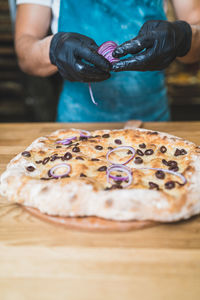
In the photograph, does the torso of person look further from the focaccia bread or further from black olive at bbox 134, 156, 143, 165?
black olive at bbox 134, 156, 143, 165

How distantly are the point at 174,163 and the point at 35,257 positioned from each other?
0.93 meters

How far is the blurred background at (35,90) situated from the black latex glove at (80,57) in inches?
114

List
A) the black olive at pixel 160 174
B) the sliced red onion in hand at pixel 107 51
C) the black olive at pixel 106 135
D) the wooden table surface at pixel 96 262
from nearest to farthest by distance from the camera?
1. the wooden table surface at pixel 96 262
2. the black olive at pixel 160 174
3. the sliced red onion in hand at pixel 107 51
4. the black olive at pixel 106 135

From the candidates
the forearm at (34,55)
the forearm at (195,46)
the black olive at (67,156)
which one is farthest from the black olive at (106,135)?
the forearm at (195,46)

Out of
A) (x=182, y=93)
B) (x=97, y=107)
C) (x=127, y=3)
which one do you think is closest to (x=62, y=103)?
(x=97, y=107)

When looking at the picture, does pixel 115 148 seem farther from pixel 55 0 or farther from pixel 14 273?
pixel 55 0

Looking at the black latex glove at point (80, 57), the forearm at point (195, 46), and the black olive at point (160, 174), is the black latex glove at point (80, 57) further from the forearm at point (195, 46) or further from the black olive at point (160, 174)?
the forearm at point (195, 46)

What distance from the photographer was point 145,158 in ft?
6.13

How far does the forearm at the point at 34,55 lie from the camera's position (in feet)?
7.93

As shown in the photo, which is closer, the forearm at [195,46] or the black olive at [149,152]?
the black olive at [149,152]

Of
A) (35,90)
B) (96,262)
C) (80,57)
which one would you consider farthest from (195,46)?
(35,90)

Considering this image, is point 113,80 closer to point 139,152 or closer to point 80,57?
point 80,57

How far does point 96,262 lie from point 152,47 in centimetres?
137

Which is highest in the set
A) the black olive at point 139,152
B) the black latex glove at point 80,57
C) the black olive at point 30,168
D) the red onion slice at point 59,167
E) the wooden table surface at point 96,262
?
the black latex glove at point 80,57
